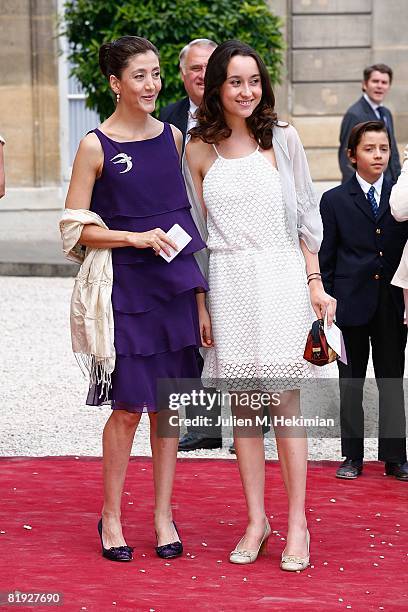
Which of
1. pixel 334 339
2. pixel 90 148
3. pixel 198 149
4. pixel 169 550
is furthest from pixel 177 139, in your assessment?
pixel 169 550

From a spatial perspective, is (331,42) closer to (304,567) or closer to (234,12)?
(234,12)

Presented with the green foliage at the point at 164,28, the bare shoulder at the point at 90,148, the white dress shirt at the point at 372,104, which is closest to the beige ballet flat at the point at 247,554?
the bare shoulder at the point at 90,148

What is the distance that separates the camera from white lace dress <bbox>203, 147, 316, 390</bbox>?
5.00 metres

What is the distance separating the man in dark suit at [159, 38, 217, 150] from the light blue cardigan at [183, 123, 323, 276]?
177cm

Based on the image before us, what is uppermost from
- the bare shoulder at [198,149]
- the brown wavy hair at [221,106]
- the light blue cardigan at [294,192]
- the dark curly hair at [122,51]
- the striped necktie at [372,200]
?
the dark curly hair at [122,51]

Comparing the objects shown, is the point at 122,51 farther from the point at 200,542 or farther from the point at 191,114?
the point at 191,114

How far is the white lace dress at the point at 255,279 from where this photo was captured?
5.00 meters

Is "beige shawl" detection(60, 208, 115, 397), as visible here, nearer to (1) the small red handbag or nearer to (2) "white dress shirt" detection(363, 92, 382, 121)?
(1) the small red handbag

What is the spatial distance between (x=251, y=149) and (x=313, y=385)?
3047 millimetres

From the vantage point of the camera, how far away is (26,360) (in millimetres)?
9641

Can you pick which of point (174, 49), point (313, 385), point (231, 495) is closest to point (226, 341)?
point (231, 495)

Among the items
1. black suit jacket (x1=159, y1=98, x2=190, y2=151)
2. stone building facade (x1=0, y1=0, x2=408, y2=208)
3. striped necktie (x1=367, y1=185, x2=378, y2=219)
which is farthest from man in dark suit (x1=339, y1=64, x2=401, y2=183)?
striped necktie (x1=367, y1=185, x2=378, y2=219)

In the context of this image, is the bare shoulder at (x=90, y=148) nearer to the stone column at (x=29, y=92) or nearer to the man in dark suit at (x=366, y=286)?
the man in dark suit at (x=366, y=286)

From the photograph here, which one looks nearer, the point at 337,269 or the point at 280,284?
the point at 280,284
